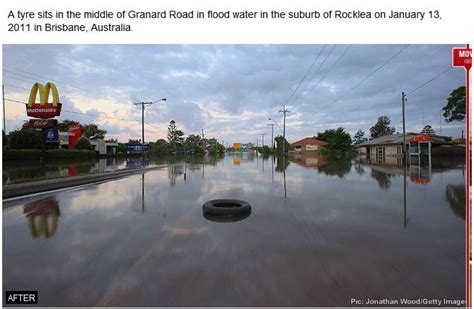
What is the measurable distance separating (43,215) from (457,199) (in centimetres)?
1315

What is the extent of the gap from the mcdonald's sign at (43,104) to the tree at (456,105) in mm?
51685

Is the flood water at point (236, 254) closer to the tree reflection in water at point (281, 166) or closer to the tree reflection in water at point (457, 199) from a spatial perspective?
the tree reflection in water at point (457, 199)

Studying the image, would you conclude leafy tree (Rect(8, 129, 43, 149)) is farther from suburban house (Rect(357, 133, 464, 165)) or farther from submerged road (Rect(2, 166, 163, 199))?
suburban house (Rect(357, 133, 464, 165))

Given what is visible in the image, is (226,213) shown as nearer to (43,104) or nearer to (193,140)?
(43,104)

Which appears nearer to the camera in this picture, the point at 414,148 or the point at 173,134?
the point at 414,148

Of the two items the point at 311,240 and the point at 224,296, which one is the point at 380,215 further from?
the point at 224,296

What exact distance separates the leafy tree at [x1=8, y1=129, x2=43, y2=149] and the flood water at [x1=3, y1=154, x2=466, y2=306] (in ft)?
113

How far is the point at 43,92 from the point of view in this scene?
29.1 metres

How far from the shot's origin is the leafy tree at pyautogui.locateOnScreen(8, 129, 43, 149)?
3500cm

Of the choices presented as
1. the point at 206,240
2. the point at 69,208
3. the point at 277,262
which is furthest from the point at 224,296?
the point at 69,208

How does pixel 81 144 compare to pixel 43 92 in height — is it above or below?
below

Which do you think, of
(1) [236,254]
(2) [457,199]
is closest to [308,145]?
(2) [457,199]

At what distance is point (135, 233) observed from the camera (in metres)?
5.83

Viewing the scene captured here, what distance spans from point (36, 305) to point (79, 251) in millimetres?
1533
